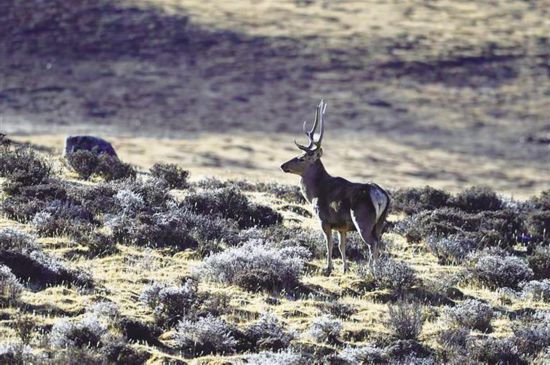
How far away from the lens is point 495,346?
12664 millimetres

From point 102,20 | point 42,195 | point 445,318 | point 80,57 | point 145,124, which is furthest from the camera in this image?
point 102,20

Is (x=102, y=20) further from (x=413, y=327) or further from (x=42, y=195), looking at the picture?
(x=413, y=327)

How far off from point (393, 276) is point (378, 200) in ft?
3.41

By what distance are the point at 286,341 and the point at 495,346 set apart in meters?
2.40


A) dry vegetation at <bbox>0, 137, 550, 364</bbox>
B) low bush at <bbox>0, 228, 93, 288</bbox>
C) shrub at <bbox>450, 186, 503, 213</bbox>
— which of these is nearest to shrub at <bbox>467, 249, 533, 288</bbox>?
dry vegetation at <bbox>0, 137, 550, 364</bbox>

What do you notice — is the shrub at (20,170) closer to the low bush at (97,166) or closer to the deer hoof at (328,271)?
the low bush at (97,166)

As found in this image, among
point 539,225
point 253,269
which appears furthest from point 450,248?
point 253,269

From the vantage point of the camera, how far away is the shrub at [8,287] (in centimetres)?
1257

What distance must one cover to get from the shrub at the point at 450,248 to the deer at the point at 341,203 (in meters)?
1.73

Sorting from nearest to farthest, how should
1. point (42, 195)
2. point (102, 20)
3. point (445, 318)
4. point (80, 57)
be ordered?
point (445, 318)
point (42, 195)
point (80, 57)
point (102, 20)

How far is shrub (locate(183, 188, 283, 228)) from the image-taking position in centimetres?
1841

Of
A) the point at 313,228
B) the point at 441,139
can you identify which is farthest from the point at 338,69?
the point at 313,228

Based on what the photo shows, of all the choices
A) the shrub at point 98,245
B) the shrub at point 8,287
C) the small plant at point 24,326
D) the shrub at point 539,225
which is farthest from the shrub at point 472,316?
the shrub at point 539,225

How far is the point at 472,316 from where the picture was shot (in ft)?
44.6
